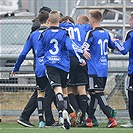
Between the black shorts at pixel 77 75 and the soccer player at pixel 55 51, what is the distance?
1.16 metres

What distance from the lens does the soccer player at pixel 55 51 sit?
1246 cm

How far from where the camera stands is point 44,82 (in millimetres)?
13258

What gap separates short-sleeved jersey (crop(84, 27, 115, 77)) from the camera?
1344 centimetres

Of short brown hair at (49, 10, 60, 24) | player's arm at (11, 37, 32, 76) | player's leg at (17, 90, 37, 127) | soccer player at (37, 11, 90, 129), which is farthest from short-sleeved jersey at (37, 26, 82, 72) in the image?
player's leg at (17, 90, 37, 127)

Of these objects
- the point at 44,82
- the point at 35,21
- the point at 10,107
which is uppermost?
the point at 35,21

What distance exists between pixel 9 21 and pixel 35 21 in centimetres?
559

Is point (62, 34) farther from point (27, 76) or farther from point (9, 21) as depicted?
point (9, 21)

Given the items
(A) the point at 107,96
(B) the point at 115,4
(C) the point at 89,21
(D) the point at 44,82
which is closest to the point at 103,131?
(D) the point at 44,82

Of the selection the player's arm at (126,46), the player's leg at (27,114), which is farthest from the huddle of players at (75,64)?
the player's leg at (27,114)

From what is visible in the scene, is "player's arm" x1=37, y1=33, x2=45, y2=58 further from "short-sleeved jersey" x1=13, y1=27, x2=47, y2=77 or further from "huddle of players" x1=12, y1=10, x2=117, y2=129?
"short-sleeved jersey" x1=13, y1=27, x2=47, y2=77

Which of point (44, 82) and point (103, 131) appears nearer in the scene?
point (103, 131)

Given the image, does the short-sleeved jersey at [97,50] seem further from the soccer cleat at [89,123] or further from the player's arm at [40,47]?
the player's arm at [40,47]

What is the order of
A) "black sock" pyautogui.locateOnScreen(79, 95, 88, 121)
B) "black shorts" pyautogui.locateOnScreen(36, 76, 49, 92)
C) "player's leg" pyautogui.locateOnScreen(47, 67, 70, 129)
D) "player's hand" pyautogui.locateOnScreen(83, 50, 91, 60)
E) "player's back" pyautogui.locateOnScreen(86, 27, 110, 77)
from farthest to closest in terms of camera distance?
1. "black sock" pyautogui.locateOnScreen(79, 95, 88, 121)
2. "player's back" pyautogui.locateOnScreen(86, 27, 110, 77)
3. "black shorts" pyautogui.locateOnScreen(36, 76, 49, 92)
4. "player's hand" pyautogui.locateOnScreen(83, 50, 91, 60)
5. "player's leg" pyautogui.locateOnScreen(47, 67, 70, 129)

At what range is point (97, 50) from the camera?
1346cm
